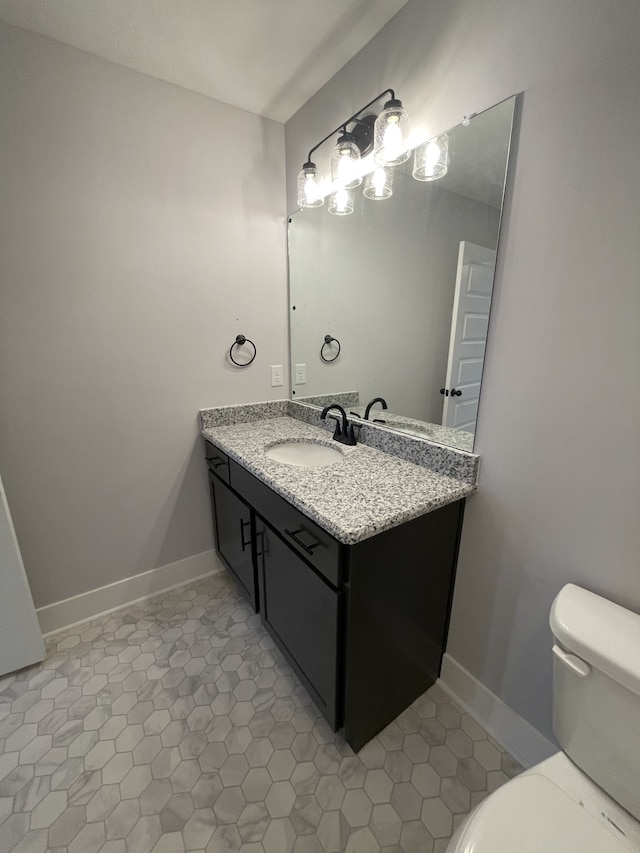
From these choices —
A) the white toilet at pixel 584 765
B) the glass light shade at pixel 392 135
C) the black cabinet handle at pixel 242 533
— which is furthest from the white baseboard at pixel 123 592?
the glass light shade at pixel 392 135

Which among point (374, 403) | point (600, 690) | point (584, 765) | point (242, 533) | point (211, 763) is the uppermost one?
point (374, 403)

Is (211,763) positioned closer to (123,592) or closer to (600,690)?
(123,592)

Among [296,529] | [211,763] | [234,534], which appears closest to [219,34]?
[296,529]

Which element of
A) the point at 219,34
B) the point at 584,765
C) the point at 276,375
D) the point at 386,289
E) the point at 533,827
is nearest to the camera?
the point at 533,827

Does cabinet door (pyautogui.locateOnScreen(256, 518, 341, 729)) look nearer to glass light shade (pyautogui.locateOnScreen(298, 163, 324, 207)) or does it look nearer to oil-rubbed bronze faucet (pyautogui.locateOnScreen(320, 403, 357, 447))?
oil-rubbed bronze faucet (pyautogui.locateOnScreen(320, 403, 357, 447))

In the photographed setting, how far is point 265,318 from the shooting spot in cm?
182

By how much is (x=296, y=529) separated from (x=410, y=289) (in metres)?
1.03

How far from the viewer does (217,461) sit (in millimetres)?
1669

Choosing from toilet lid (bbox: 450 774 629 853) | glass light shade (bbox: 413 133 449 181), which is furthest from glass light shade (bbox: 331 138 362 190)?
toilet lid (bbox: 450 774 629 853)

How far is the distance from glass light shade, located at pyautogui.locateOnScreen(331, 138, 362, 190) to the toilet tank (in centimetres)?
157

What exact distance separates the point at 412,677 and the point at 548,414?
1.02 metres

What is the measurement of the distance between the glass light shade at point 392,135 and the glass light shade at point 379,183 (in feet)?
0.36

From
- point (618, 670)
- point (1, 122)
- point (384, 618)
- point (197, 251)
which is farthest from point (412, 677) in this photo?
point (1, 122)

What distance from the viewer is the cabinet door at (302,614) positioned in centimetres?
103
